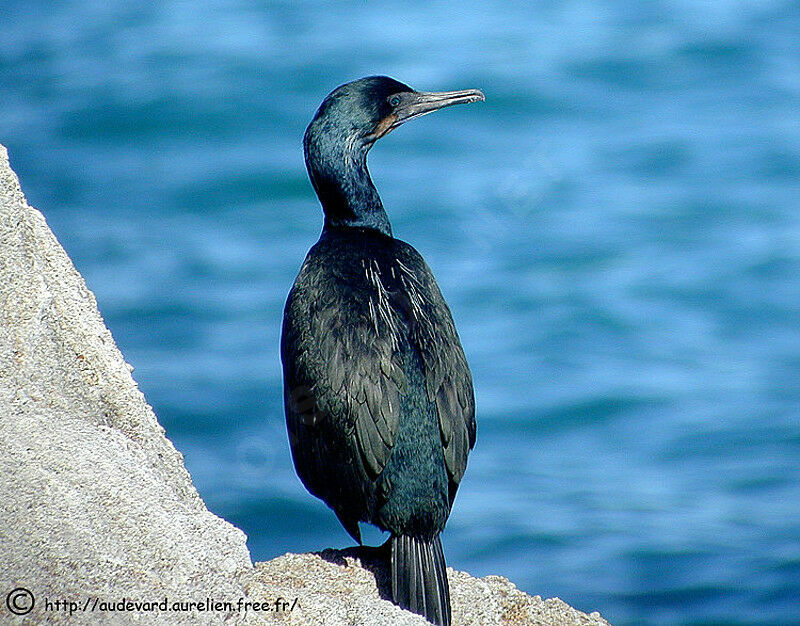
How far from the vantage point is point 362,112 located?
4.48 meters

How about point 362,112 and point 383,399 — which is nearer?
point 383,399

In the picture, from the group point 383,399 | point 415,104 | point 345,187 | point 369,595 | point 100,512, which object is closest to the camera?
point 100,512

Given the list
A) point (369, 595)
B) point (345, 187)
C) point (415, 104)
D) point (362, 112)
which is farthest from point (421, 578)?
point (415, 104)

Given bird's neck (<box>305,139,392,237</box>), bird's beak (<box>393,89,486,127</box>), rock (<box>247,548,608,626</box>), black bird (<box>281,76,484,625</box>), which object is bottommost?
rock (<box>247,548,608,626</box>)

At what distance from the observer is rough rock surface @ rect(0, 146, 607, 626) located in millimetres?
2754

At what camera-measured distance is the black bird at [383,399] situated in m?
3.77

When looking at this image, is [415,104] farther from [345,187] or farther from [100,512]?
[100,512]

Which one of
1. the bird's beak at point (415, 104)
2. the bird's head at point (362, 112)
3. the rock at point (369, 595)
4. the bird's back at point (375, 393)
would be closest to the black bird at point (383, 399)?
the bird's back at point (375, 393)

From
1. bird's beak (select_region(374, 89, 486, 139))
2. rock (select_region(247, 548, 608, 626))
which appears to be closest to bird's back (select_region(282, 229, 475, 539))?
rock (select_region(247, 548, 608, 626))

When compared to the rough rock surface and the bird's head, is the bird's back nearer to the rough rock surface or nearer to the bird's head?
the rough rock surface

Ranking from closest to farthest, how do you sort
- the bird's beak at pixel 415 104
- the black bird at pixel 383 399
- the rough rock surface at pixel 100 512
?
1. the rough rock surface at pixel 100 512
2. the black bird at pixel 383 399
3. the bird's beak at pixel 415 104

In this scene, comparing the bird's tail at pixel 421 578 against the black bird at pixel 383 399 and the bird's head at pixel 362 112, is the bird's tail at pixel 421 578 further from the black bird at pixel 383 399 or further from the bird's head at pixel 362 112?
the bird's head at pixel 362 112

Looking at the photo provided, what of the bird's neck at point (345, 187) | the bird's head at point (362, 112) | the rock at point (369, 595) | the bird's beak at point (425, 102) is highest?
the bird's beak at point (425, 102)

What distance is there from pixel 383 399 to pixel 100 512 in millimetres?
1103
